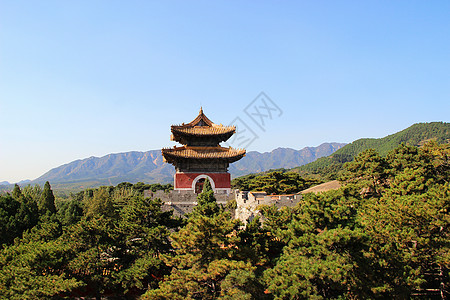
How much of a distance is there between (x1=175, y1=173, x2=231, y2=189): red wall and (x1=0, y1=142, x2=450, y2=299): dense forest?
8.29 metres

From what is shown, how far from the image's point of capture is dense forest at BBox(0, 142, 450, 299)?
8.62 m

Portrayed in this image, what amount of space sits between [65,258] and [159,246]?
11.9 ft

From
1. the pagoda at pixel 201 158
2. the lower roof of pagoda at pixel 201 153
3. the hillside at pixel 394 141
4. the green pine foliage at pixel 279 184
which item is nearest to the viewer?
the lower roof of pagoda at pixel 201 153

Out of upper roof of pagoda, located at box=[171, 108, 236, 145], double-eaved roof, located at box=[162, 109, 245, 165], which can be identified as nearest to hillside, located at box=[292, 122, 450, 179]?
upper roof of pagoda, located at box=[171, 108, 236, 145]

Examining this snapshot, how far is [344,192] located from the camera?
43.6 ft

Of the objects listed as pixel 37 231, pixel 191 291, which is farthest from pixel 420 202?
pixel 37 231

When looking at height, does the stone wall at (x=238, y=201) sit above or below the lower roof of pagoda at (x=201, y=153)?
below

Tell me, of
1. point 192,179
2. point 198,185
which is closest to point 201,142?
point 192,179

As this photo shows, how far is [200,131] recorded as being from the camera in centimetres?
2192

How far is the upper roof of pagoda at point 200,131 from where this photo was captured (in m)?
21.5

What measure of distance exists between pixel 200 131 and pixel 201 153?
6.01ft

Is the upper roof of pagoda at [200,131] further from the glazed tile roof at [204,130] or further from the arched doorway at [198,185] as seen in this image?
the arched doorway at [198,185]

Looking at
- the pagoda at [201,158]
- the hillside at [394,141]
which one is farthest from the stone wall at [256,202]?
the hillside at [394,141]

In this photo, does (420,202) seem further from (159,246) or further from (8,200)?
(8,200)
